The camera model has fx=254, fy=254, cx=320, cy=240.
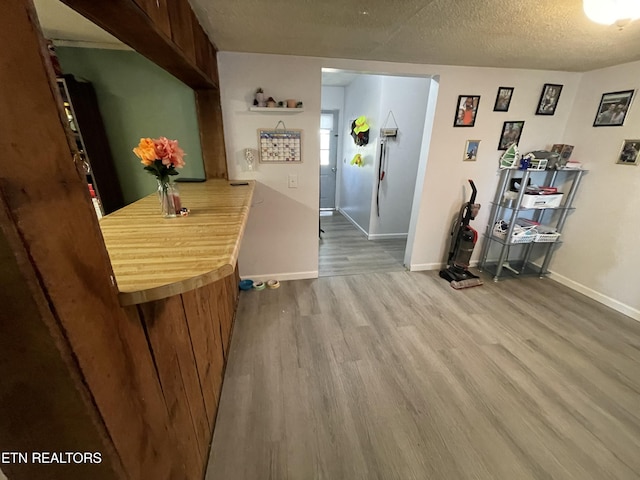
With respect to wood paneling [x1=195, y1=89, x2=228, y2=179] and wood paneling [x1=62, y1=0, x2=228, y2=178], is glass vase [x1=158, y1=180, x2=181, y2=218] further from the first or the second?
wood paneling [x1=195, y1=89, x2=228, y2=179]

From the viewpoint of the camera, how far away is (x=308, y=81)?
7.13 feet

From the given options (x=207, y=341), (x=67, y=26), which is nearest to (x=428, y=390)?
(x=207, y=341)

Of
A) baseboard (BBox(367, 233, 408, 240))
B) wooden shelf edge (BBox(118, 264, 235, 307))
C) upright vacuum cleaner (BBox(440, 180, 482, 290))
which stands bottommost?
baseboard (BBox(367, 233, 408, 240))

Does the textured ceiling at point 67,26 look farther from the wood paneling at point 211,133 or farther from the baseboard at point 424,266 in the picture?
the baseboard at point 424,266

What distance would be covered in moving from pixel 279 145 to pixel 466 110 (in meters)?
1.86

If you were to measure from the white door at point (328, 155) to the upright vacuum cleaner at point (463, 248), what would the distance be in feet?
10.0

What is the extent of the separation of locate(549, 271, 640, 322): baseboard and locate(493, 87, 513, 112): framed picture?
1.92 m

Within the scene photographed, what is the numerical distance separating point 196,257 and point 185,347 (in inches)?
18.5

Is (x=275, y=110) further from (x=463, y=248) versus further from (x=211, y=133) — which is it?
(x=463, y=248)

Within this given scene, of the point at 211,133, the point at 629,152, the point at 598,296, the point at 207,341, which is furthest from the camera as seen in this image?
the point at 598,296

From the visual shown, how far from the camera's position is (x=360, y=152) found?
4.23m

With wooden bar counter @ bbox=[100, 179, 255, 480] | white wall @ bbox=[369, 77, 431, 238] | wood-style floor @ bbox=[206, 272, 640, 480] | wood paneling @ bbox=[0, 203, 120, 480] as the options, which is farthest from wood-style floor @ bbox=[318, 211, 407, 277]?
wood paneling @ bbox=[0, 203, 120, 480]

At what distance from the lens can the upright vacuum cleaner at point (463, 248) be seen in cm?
263

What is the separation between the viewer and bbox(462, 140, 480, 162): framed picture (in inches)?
103
